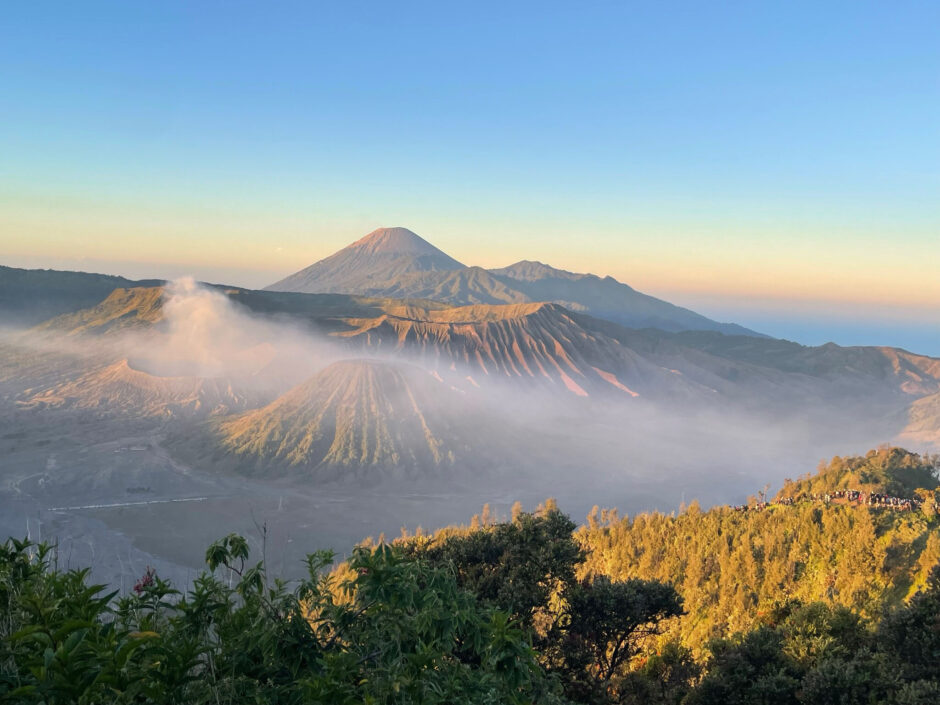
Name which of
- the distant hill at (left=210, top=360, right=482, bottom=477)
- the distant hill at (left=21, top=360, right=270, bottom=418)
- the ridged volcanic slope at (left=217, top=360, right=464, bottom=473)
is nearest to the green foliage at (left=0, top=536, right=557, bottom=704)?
the distant hill at (left=210, top=360, right=482, bottom=477)

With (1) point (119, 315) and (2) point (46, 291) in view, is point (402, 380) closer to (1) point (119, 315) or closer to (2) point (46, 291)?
(1) point (119, 315)

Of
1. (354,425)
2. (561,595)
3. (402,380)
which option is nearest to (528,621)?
(561,595)

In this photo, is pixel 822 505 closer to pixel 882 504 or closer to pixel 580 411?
pixel 882 504

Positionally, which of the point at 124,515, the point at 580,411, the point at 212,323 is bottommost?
the point at 124,515

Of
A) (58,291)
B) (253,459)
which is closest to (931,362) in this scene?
(253,459)

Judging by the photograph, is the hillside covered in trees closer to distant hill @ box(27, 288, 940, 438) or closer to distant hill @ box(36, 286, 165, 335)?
distant hill @ box(27, 288, 940, 438)

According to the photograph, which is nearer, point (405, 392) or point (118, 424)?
point (118, 424)
